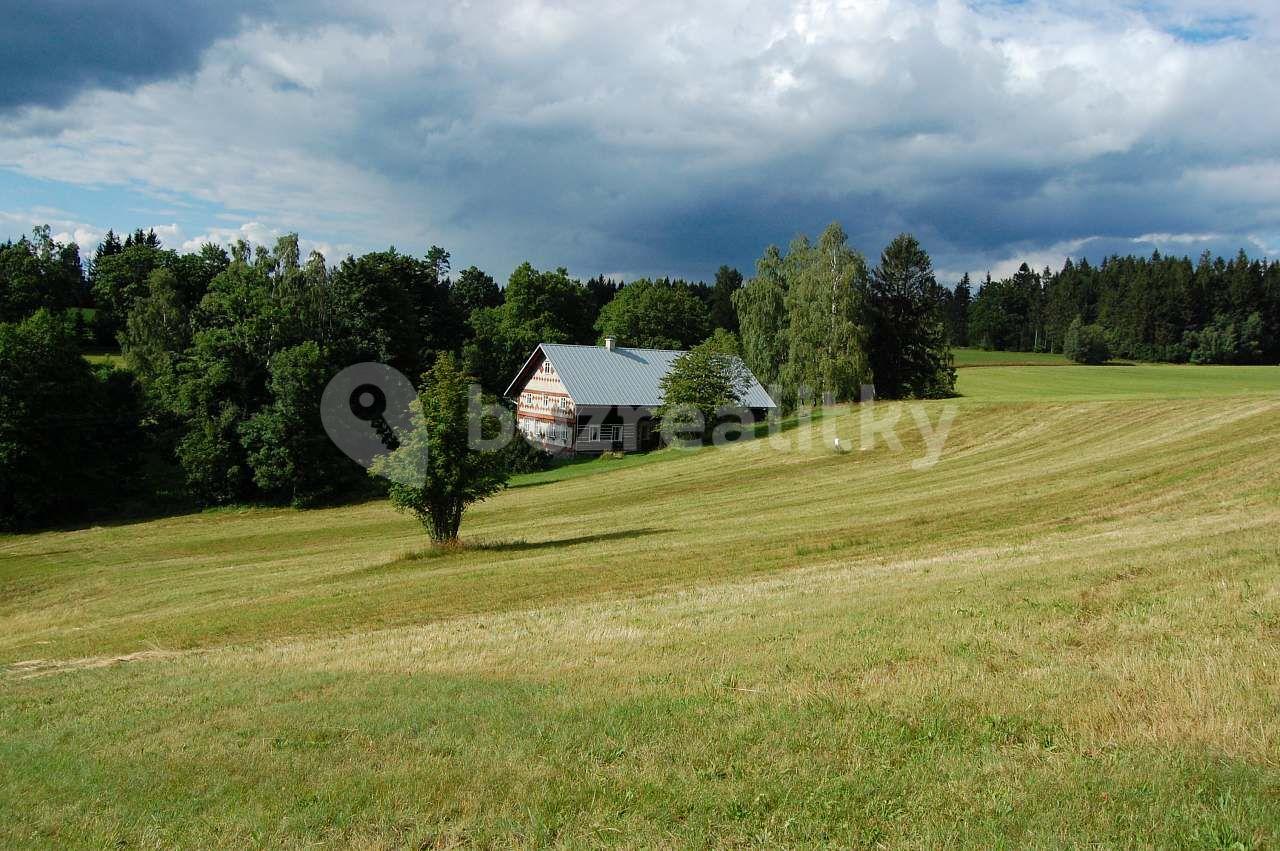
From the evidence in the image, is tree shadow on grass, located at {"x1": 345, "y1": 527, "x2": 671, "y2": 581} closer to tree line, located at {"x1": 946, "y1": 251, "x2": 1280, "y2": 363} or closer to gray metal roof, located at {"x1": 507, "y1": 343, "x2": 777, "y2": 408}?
gray metal roof, located at {"x1": 507, "y1": 343, "x2": 777, "y2": 408}

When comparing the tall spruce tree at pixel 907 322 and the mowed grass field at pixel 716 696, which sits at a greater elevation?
the tall spruce tree at pixel 907 322

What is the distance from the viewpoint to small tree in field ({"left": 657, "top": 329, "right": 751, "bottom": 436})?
60.2 meters

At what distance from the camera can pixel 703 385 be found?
6056 cm

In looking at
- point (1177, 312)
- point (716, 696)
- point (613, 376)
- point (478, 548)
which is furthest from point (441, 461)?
point (1177, 312)

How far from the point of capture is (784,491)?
36.5m

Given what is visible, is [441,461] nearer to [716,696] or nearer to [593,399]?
[716,696]

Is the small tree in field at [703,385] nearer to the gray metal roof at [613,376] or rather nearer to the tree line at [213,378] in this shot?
the gray metal roof at [613,376]

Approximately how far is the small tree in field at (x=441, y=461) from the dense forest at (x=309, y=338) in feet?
97.0

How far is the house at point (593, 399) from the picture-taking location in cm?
6562

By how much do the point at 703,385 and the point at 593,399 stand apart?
30.3ft

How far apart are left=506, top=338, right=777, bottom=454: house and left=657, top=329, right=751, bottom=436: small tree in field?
3.08 m

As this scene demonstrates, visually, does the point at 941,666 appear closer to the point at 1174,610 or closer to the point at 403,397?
the point at 1174,610

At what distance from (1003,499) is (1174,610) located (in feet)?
54.2

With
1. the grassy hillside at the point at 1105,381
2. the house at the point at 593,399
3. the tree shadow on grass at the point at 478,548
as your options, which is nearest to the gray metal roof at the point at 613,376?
the house at the point at 593,399
